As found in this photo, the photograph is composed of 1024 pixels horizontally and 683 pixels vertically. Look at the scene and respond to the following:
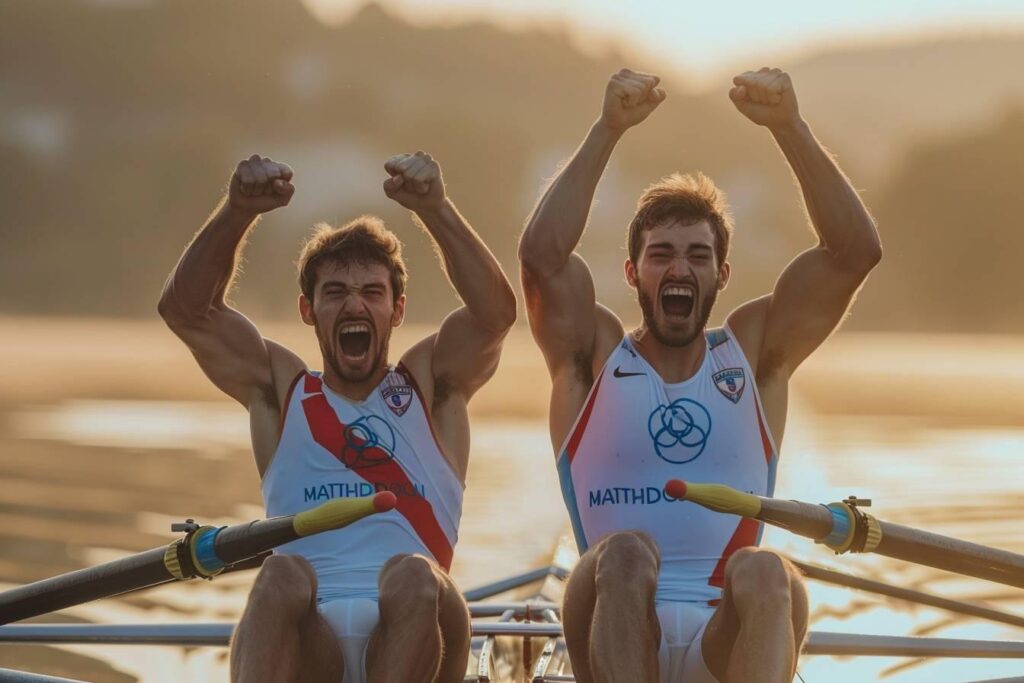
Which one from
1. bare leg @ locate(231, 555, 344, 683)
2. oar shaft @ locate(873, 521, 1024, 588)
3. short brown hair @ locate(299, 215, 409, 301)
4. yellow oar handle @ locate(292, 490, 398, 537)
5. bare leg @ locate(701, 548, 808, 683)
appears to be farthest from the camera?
short brown hair @ locate(299, 215, 409, 301)

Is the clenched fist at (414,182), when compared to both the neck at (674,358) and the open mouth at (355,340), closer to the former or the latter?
the open mouth at (355,340)

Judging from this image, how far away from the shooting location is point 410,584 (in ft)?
13.4

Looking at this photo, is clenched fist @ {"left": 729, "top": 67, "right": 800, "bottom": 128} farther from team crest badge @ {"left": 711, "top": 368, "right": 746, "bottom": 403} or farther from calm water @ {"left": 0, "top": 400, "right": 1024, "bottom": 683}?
calm water @ {"left": 0, "top": 400, "right": 1024, "bottom": 683}

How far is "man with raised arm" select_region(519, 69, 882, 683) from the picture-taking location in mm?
4582

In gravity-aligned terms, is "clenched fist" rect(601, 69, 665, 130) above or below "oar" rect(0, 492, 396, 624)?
above

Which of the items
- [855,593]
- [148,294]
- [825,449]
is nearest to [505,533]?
[855,593]

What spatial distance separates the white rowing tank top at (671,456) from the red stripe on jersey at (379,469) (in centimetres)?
42

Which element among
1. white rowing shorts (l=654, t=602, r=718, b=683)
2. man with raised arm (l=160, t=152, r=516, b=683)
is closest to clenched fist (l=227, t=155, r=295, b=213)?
man with raised arm (l=160, t=152, r=516, b=683)

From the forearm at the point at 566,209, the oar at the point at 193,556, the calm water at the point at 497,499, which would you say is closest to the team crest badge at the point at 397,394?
the forearm at the point at 566,209

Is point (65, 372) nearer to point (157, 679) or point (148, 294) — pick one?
point (157, 679)

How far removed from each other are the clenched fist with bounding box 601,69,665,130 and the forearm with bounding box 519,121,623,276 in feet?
0.15

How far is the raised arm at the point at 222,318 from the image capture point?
15.7 ft

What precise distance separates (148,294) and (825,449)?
7437 centimetres

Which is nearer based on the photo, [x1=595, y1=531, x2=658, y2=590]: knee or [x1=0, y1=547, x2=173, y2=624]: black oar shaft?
[x1=595, y1=531, x2=658, y2=590]: knee
